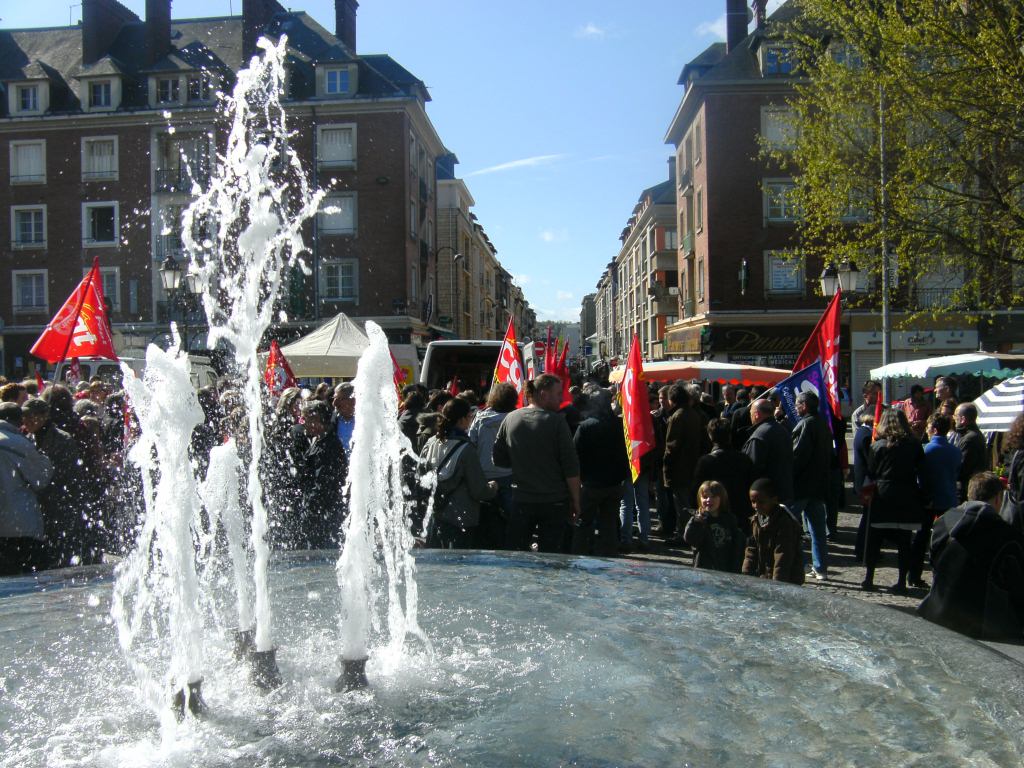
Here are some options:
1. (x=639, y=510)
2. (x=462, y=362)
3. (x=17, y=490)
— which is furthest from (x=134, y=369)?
(x=17, y=490)

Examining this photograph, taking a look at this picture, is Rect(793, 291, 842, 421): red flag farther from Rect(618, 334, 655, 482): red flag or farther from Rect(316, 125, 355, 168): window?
Rect(316, 125, 355, 168): window

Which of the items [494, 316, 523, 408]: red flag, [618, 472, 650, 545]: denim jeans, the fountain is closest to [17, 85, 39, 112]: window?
[494, 316, 523, 408]: red flag

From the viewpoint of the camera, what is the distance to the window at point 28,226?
132 feet

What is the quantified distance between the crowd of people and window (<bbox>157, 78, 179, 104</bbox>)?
32.9 metres

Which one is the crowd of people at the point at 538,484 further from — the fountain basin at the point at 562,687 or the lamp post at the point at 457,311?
the lamp post at the point at 457,311

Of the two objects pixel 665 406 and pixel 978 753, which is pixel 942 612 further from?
pixel 665 406

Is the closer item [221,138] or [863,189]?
[863,189]

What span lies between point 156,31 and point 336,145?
368 inches

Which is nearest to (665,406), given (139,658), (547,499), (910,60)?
(547,499)

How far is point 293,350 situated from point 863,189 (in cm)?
1109

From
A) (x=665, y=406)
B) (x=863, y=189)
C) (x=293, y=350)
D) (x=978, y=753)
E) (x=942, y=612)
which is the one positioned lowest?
(x=942, y=612)

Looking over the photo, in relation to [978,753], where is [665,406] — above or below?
above

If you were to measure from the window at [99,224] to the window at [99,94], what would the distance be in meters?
4.20

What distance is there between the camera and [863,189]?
698 inches
